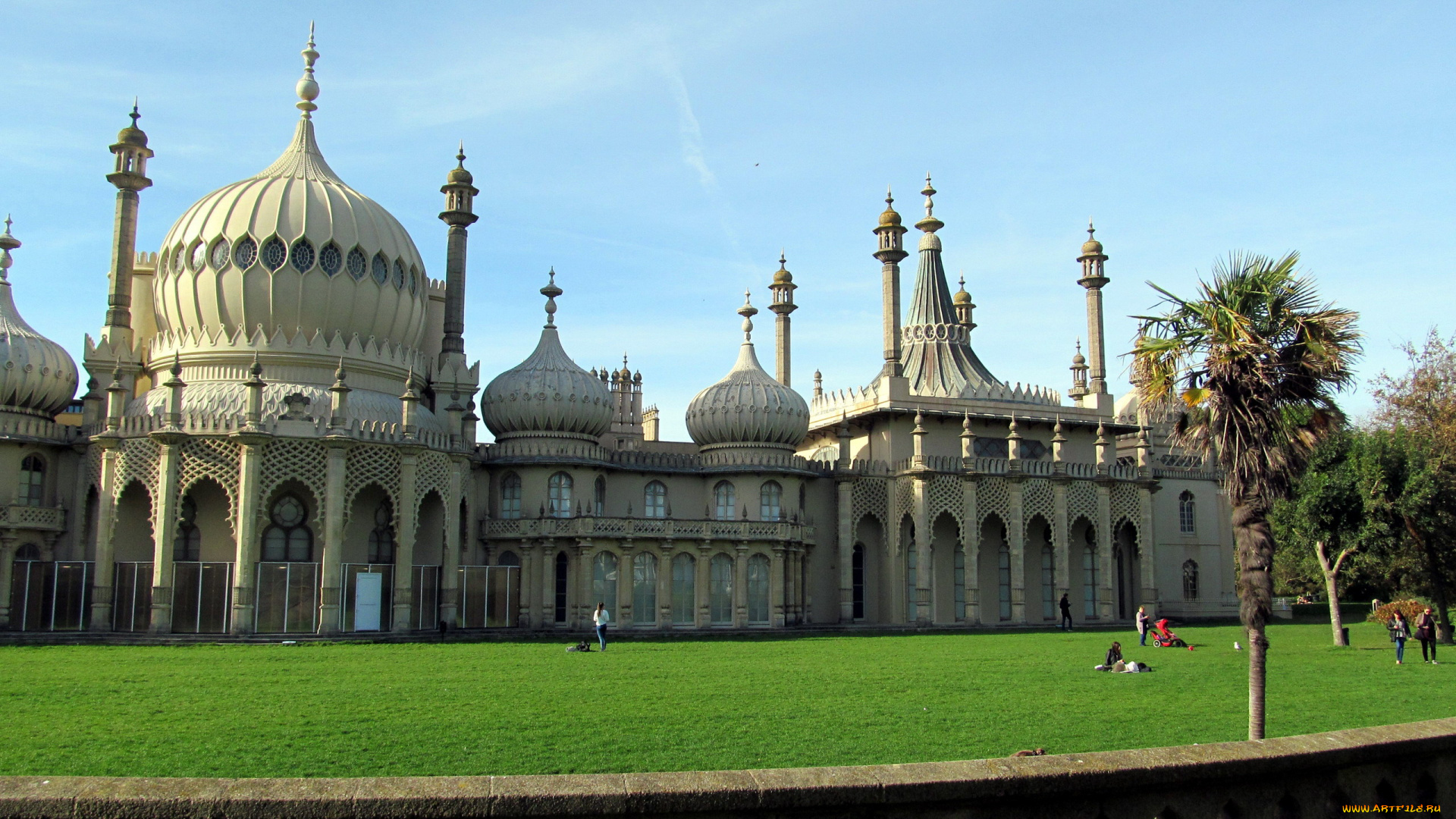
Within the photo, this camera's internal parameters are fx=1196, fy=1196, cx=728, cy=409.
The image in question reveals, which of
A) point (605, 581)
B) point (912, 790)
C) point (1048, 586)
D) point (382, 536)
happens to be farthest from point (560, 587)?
point (912, 790)

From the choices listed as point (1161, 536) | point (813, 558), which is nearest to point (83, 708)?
point (813, 558)

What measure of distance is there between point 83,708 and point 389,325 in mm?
21051

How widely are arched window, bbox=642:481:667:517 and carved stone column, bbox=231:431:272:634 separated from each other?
12.3 meters

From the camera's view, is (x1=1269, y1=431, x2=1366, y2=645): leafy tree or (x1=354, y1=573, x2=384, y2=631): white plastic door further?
(x1=354, y1=573, x2=384, y2=631): white plastic door

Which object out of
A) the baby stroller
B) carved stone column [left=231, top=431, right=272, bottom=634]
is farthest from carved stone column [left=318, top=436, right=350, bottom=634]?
the baby stroller

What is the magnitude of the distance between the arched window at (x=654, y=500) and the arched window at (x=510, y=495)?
13.6 ft

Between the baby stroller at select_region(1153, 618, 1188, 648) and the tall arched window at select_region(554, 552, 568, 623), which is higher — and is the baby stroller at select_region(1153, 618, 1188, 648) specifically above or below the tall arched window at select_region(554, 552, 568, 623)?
below

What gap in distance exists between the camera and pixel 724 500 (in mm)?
37750

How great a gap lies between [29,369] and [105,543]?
574 centimetres

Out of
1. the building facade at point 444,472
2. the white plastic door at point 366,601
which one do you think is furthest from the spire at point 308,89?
the white plastic door at point 366,601

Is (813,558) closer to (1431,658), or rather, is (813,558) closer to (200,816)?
(1431,658)

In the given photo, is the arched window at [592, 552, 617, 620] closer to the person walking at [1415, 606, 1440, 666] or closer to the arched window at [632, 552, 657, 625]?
the arched window at [632, 552, 657, 625]

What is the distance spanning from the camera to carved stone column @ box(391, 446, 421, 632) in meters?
30.5

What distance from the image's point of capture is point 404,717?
13.8m
